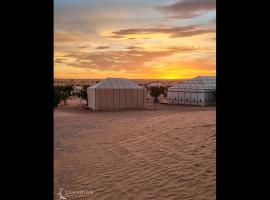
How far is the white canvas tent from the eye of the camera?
1109 inches

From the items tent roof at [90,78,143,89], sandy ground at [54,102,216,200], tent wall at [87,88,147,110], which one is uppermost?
tent roof at [90,78,143,89]

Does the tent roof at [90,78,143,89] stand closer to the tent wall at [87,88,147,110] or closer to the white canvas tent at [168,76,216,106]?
the tent wall at [87,88,147,110]

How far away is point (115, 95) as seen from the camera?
24.6 m

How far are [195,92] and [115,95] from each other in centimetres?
855

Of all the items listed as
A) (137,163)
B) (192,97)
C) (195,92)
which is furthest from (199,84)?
(137,163)

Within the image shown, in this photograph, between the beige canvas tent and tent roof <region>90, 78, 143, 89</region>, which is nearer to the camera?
the beige canvas tent

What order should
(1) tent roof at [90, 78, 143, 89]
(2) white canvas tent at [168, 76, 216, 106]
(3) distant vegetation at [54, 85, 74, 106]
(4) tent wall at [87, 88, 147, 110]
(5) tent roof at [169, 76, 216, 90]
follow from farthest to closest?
(5) tent roof at [169, 76, 216, 90], (2) white canvas tent at [168, 76, 216, 106], (3) distant vegetation at [54, 85, 74, 106], (1) tent roof at [90, 78, 143, 89], (4) tent wall at [87, 88, 147, 110]

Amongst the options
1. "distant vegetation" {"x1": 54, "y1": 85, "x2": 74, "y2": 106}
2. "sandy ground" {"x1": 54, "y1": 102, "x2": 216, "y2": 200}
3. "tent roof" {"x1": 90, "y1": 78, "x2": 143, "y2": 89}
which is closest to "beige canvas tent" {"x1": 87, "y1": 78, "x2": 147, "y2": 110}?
"tent roof" {"x1": 90, "y1": 78, "x2": 143, "y2": 89}

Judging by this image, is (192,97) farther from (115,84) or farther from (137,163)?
(137,163)

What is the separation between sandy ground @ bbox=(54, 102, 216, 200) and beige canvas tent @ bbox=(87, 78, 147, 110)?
32.9 feet

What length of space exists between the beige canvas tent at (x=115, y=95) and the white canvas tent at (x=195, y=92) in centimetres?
608
